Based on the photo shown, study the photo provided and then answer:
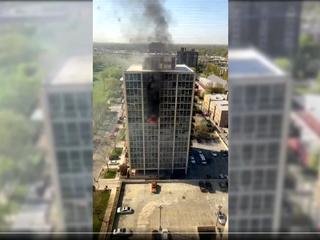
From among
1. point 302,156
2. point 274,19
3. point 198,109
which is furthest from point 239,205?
point 198,109

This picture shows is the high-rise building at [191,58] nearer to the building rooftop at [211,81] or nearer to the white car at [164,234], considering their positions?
the building rooftop at [211,81]

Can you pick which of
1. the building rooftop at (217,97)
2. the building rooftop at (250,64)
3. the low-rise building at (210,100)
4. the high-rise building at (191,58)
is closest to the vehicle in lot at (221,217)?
the building rooftop at (250,64)

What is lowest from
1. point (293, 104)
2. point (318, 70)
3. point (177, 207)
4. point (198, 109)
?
point (177, 207)

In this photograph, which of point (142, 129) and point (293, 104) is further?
point (142, 129)

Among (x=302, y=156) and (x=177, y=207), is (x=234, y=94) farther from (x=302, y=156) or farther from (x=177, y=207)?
(x=177, y=207)

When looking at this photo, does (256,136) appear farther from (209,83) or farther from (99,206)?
(209,83)

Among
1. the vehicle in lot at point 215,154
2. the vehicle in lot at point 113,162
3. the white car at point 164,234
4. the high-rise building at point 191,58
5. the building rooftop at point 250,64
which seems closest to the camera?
the building rooftop at point 250,64

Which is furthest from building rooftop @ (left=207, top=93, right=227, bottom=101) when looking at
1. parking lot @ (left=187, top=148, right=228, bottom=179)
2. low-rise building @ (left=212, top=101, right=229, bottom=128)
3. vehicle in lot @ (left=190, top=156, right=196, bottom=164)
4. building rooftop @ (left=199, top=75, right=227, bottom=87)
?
vehicle in lot @ (left=190, top=156, right=196, bottom=164)
